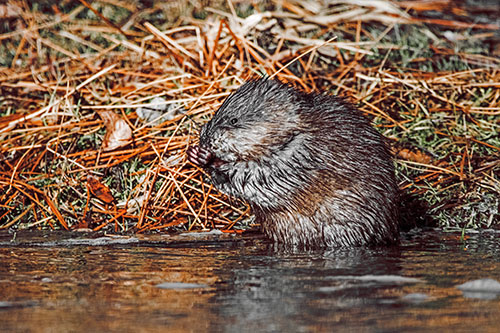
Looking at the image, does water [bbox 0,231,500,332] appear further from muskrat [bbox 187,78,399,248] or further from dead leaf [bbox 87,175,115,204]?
dead leaf [bbox 87,175,115,204]

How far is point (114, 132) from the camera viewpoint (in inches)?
214

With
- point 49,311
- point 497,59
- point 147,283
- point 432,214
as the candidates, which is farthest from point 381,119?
point 49,311

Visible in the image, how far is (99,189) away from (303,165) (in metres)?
1.60

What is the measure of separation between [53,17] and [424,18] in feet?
12.5

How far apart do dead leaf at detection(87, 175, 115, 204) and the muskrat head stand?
991 mm

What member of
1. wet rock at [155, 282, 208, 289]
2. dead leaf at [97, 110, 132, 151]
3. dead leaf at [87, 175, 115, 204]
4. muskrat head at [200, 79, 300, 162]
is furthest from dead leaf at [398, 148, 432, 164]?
wet rock at [155, 282, 208, 289]

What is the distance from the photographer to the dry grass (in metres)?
4.99

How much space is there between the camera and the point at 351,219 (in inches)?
154

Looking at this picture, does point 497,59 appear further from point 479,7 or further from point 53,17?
point 53,17

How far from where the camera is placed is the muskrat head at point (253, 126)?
414 cm

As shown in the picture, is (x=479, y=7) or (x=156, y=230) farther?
(x=479, y=7)

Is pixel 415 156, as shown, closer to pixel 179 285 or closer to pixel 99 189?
pixel 99 189

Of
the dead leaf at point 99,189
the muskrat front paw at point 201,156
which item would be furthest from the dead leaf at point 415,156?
the dead leaf at point 99,189

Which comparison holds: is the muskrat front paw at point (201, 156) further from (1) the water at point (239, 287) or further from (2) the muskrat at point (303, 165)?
(1) the water at point (239, 287)
